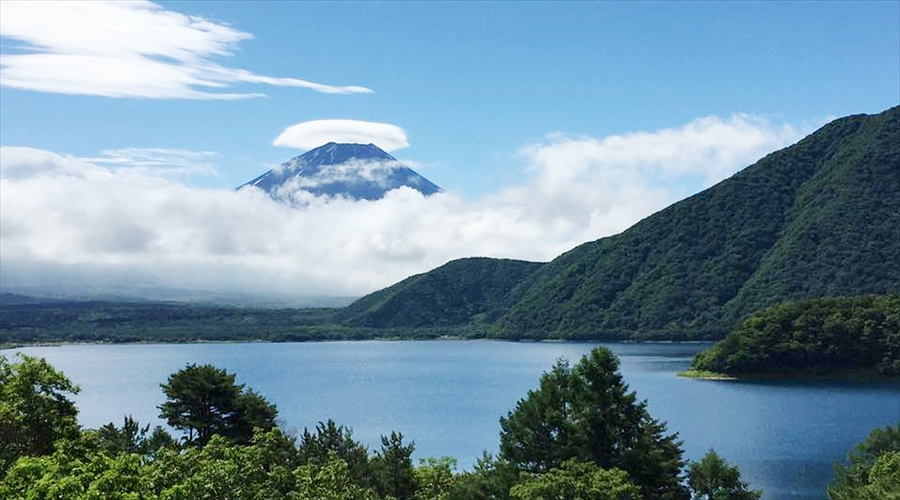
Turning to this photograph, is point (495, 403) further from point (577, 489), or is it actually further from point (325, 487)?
point (325, 487)

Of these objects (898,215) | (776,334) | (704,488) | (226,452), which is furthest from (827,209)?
(226,452)

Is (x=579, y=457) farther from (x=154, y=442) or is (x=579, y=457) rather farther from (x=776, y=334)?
(x=776, y=334)

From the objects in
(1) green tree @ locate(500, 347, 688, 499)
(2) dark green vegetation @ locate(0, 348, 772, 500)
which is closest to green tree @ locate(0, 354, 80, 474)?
(2) dark green vegetation @ locate(0, 348, 772, 500)

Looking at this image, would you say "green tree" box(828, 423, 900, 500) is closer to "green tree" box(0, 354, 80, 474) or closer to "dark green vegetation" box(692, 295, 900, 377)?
"green tree" box(0, 354, 80, 474)

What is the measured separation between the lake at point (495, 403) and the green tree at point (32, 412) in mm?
35094

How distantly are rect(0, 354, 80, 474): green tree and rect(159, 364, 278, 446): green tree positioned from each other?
18.8m

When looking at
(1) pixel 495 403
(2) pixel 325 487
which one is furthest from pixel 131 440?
(1) pixel 495 403

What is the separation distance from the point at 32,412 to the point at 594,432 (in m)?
20.8

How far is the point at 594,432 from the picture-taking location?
33.1 m

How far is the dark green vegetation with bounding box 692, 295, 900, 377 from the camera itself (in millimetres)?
104562

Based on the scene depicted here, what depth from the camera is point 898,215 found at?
187m

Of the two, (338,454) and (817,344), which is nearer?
(338,454)

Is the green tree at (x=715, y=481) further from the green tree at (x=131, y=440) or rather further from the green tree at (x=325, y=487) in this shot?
the green tree at (x=131, y=440)

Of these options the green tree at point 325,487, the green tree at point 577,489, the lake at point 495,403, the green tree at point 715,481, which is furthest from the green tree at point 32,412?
the lake at point 495,403
